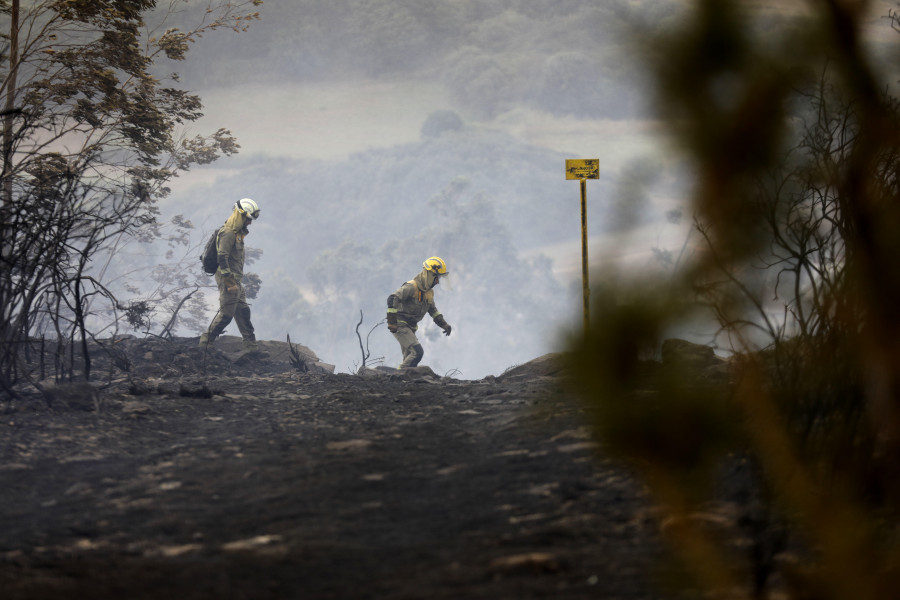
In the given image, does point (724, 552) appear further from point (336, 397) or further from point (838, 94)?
point (336, 397)

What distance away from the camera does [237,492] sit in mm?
3518

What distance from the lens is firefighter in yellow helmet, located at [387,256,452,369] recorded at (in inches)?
497

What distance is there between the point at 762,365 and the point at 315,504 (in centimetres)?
228

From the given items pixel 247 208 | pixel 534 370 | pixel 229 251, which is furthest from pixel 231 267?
pixel 534 370

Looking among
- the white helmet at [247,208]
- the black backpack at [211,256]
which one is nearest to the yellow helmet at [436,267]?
the white helmet at [247,208]

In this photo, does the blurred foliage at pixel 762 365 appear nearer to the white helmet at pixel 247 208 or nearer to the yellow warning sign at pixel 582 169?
the yellow warning sign at pixel 582 169

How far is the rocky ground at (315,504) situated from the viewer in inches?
96.0

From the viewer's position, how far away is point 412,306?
12781 millimetres

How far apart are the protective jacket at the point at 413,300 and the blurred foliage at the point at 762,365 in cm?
912

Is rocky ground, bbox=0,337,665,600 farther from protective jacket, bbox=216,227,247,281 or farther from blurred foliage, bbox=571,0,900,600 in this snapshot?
protective jacket, bbox=216,227,247,281

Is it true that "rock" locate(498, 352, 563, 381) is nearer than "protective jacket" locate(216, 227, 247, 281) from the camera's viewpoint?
Yes

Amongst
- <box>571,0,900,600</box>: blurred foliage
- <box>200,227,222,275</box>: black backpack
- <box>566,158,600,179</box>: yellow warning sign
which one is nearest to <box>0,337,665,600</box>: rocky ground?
<box>571,0,900,600</box>: blurred foliage

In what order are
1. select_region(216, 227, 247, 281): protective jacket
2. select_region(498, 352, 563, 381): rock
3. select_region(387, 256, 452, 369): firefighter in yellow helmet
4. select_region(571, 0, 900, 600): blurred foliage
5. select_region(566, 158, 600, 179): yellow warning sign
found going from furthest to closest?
select_region(387, 256, 452, 369): firefighter in yellow helmet → select_region(216, 227, 247, 281): protective jacket → select_region(498, 352, 563, 381): rock → select_region(566, 158, 600, 179): yellow warning sign → select_region(571, 0, 900, 600): blurred foliage

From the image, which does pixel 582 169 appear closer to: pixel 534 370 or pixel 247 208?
pixel 534 370
